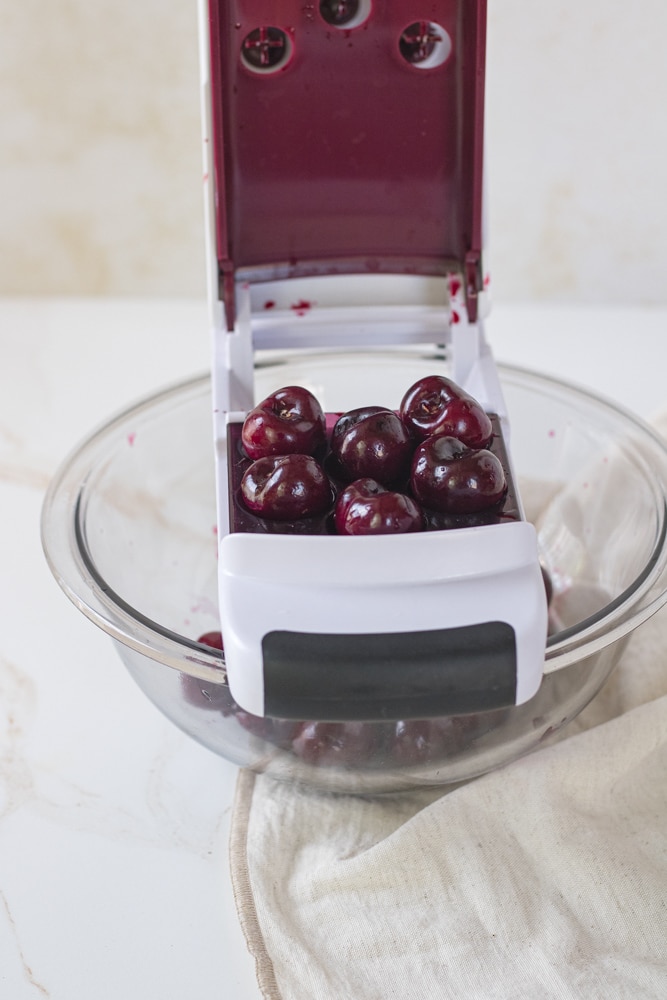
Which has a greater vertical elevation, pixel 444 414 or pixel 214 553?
pixel 444 414

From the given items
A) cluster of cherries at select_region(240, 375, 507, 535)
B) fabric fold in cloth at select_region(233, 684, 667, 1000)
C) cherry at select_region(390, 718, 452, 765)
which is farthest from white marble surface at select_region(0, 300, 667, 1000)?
cluster of cherries at select_region(240, 375, 507, 535)

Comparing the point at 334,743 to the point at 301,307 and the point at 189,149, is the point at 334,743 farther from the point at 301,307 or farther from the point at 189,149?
the point at 189,149

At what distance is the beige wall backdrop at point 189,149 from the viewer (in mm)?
1119

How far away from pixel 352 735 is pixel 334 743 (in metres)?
0.02

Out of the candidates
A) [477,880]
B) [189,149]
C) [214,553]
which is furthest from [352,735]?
[189,149]

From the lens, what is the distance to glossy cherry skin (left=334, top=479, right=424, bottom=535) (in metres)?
0.56

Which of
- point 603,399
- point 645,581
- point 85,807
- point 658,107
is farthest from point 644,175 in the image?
point 85,807

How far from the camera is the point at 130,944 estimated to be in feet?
2.02

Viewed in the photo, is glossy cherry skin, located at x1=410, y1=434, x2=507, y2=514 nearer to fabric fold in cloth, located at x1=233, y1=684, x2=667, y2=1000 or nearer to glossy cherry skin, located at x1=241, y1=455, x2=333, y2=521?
glossy cherry skin, located at x1=241, y1=455, x2=333, y2=521

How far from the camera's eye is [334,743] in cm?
63

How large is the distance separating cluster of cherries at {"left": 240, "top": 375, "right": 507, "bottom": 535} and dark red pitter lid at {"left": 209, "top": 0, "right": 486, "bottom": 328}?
0.53 feet

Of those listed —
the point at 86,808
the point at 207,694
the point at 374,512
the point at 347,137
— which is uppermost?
the point at 347,137

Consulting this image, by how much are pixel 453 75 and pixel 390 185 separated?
0.29 feet

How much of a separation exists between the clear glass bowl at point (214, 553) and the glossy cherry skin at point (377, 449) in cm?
14
